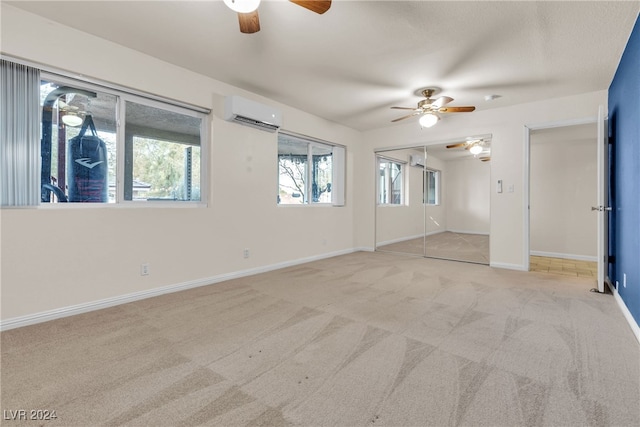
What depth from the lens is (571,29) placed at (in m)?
2.57

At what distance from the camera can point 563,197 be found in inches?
223

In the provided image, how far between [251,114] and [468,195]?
14.2 ft

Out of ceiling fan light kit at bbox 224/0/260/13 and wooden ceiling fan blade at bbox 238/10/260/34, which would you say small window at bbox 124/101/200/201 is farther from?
ceiling fan light kit at bbox 224/0/260/13

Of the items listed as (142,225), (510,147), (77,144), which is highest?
(510,147)

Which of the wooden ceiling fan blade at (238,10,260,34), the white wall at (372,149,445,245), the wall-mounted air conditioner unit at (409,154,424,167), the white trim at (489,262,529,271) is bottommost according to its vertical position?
the white trim at (489,262,529,271)

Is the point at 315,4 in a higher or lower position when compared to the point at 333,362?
higher

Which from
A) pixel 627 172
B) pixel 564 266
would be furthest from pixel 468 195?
pixel 627 172

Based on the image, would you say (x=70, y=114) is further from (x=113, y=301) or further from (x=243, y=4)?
(x=243, y=4)

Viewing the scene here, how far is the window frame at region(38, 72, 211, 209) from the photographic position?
2752 millimetres

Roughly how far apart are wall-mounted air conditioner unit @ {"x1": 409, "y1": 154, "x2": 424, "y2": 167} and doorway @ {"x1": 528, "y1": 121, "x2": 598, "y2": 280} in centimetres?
187

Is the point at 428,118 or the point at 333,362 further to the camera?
the point at 428,118

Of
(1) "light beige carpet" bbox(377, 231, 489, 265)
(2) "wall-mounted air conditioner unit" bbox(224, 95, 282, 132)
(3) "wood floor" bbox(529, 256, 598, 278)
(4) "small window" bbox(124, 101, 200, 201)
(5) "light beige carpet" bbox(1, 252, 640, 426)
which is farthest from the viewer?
(1) "light beige carpet" bbox(377, 231, 489, 265)

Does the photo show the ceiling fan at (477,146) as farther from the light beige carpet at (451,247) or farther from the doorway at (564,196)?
the light beige carpet at (451,247)

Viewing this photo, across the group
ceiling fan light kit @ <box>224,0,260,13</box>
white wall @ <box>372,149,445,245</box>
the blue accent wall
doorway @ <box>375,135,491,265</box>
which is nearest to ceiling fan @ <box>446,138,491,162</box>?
doorway @ <box>375,135,491,265</box>
